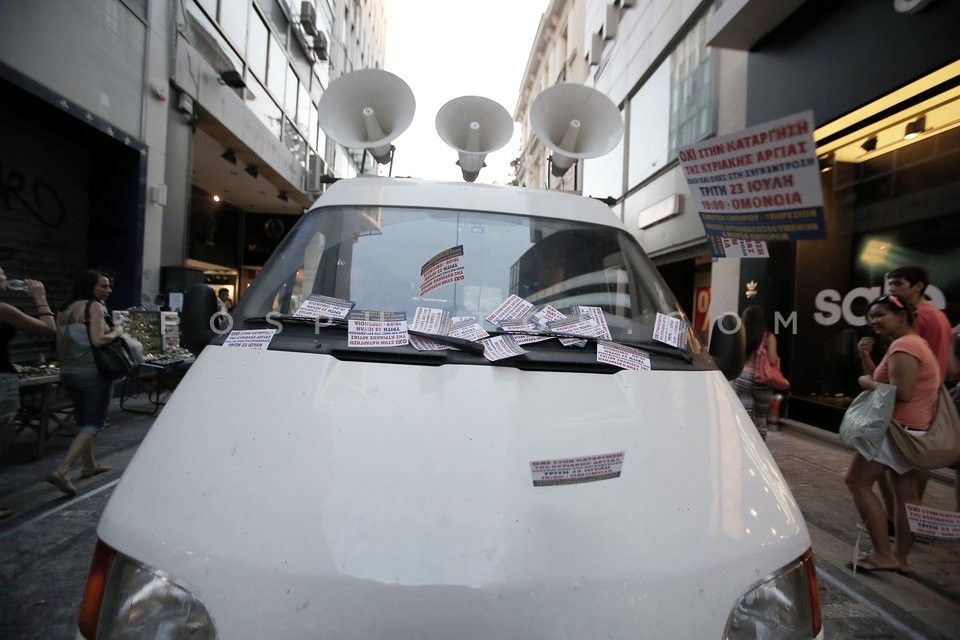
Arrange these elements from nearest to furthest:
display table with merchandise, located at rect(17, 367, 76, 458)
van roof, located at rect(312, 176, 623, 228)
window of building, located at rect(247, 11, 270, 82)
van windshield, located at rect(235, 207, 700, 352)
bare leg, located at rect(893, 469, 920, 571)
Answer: van windshield, located at rect(235, 207, 700, 352) < van roof, located at rect(312, 176, 623, 228) < bare leg, located at rect(893, 469, 920, 571) < display table with merchandise, located at rect(17, 367, 76, 458) < window of building, located at rect(247, 11, 270, 82)

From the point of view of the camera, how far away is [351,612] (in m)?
1.25

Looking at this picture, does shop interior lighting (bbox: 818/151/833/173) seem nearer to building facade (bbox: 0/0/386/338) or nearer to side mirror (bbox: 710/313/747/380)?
building facade (bbox: 0/0/386/338)

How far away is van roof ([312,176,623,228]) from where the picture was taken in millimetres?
2682

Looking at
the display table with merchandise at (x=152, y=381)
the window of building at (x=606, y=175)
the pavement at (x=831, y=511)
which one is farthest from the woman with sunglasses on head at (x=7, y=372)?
the window of building at (x=606, y=175)

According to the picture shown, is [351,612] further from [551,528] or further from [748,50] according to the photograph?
[748,50]

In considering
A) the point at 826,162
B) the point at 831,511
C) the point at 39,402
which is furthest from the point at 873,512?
the point at 39,402

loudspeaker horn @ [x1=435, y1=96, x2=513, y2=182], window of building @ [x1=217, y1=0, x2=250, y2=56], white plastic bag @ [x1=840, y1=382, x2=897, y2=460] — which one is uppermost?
window of building @ [x1=217, y1=0, x2=250, y2=56]

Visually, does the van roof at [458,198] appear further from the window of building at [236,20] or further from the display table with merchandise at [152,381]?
the window of building at [236,20]

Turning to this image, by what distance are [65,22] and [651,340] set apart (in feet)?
29.6

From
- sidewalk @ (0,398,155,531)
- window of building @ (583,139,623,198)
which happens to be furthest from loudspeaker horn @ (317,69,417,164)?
window of building @ (583,139,623,198)

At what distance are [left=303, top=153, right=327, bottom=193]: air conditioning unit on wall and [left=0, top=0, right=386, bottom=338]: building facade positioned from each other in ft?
10.2

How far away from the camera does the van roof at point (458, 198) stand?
268 centimetres

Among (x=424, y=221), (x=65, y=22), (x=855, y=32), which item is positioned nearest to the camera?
(x=424, y=221)

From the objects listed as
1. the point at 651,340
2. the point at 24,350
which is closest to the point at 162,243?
the point at 24,350
